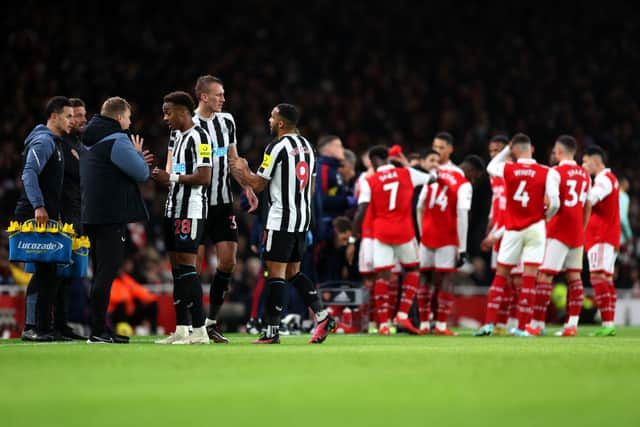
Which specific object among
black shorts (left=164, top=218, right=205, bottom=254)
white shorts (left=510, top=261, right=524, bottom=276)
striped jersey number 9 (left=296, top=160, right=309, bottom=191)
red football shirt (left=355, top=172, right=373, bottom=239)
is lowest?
white shorts (left=510, top=261, right=524, bottom=276)

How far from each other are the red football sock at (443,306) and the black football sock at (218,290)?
387 centimetres

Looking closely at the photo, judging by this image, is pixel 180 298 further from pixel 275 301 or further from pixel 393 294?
pixel 393 294

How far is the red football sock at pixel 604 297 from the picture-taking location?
14102mm

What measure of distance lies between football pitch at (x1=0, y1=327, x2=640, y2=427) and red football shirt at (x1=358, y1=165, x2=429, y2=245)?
484 centimetres

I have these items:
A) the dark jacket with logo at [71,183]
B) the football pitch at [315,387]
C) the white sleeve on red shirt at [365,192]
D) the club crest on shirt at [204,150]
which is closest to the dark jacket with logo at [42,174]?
the dark jacket with logo at [71,183]

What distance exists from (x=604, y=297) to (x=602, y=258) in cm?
49

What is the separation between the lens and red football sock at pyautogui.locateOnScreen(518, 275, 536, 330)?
13.2 meters

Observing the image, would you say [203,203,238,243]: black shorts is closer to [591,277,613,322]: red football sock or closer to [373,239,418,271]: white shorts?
[373,239,418,271]: white shorts

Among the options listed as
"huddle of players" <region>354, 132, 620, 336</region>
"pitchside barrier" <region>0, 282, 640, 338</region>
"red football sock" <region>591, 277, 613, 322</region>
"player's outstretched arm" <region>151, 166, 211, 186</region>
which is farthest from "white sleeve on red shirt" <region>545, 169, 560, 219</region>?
"player's outstretched arm" <region>151, 166, 211, 186</region>

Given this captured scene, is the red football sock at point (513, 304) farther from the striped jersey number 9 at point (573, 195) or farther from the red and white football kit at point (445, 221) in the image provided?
the striped jersey number 9 at point (573, 195)

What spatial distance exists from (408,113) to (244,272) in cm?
1011

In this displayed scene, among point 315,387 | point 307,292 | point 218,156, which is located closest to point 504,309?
point 307,292

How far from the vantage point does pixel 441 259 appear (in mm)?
13898

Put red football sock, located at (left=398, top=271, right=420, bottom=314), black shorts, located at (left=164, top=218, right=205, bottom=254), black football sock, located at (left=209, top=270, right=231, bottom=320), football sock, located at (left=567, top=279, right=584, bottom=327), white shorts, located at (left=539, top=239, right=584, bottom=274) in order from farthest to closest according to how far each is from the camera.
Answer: red football sock, located at (left=398, top=271, right=420, bottom=314)
football sock, located at (left=567, top=279, right=584, bottom=327)
white shorts, located at (left=539, top=239, right=584, bottom=274)
black football sock, located at (left=209, top=270, right=231, bottom=320)
black shorts, located at (left=164, top=218, right=205, bottom=254)
